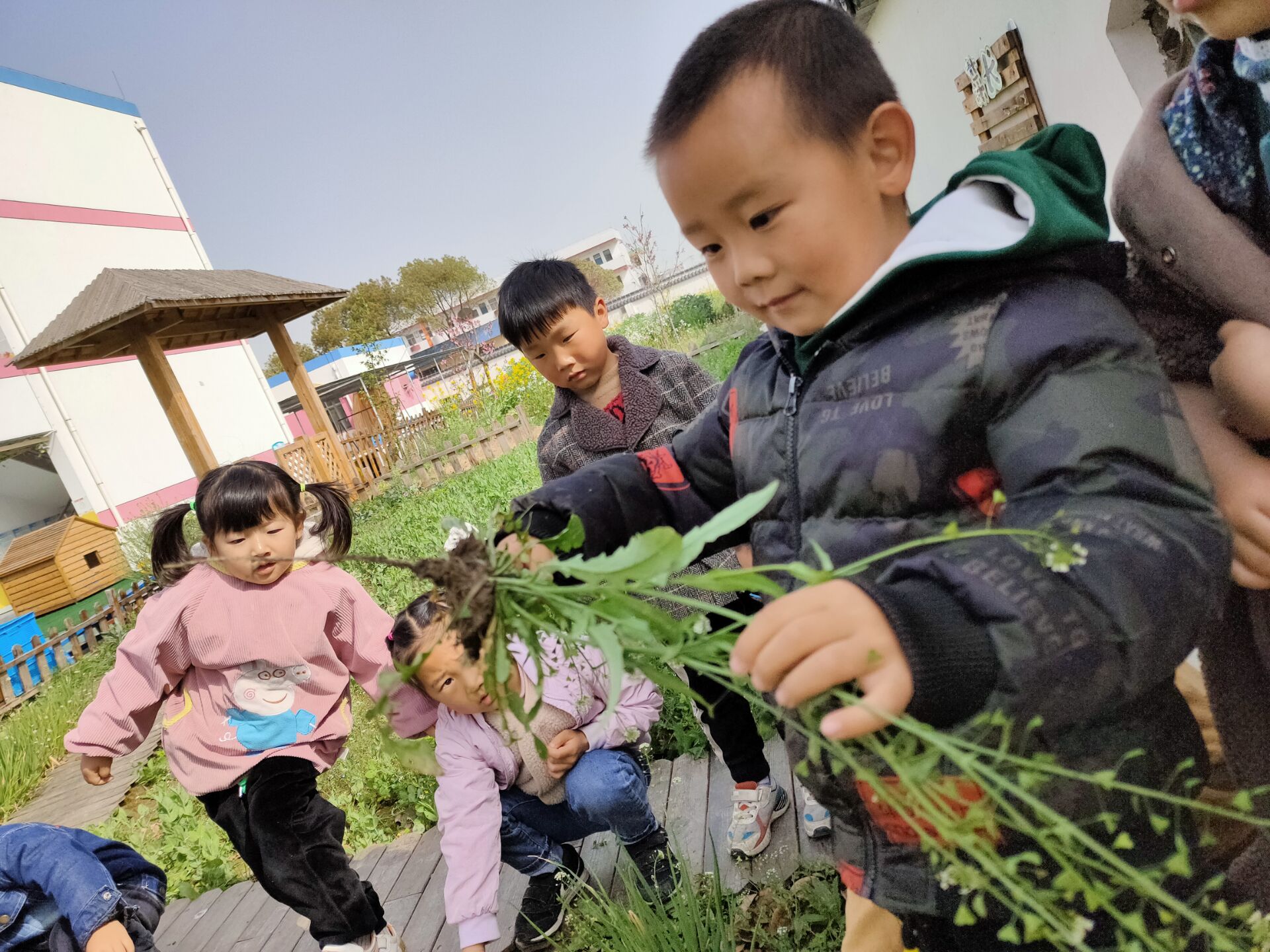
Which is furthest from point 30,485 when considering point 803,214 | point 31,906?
point 803,214

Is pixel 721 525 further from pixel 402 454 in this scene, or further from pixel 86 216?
pixel 86 216

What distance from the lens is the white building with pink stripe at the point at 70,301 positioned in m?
16.4

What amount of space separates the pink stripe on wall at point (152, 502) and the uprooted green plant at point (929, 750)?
1653 centimetres

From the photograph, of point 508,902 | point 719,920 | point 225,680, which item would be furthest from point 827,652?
point 225,680

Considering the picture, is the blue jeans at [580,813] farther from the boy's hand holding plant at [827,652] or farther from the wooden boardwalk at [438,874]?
the boy's hand holding plant at [827,652]

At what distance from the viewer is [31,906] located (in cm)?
234

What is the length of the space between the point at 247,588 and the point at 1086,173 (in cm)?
264

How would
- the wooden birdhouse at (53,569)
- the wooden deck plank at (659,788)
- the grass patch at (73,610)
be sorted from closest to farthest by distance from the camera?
the wooden deck plank at (659,788) < the grass patch at (73,610) < the wooden birdhouse at (53,569)

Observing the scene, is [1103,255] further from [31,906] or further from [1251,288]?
[31,906]

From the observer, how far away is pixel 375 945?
2.44m

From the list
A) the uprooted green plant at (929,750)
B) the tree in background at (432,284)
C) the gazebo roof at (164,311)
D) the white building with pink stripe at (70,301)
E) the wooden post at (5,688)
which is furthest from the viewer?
the tree in background at (432,284)

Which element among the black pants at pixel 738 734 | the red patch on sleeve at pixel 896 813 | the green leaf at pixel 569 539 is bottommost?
the black pants at pixel 738 734

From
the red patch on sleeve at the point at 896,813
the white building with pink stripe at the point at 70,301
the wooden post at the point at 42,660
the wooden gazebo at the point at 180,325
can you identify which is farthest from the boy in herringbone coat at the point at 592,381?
the white building with pink stripe at the point at 70,301

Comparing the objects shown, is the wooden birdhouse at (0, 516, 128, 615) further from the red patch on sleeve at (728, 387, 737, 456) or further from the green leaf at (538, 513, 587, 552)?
the green leaf at (538, 513, 587, 552)
